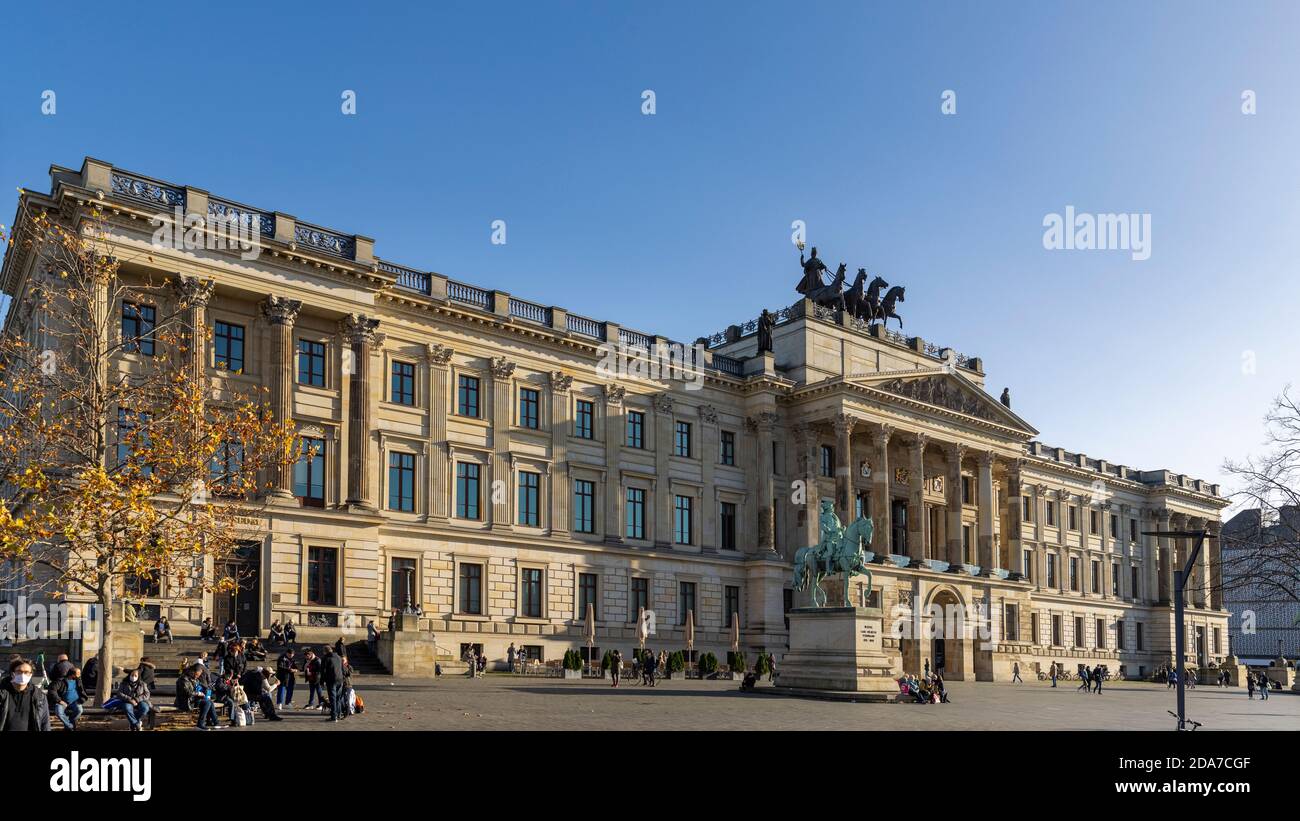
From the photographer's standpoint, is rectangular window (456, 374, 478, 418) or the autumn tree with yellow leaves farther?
rectangular window (456, 374, 478, 418)

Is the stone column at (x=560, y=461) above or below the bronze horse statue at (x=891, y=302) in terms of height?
below

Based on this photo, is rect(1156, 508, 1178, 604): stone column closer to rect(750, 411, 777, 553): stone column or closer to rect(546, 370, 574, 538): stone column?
rect(750, 411, 777, 553): stone column

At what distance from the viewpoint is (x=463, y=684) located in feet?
124

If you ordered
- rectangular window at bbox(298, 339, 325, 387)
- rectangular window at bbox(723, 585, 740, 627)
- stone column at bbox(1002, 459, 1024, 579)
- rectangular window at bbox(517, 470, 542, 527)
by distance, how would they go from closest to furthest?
1. rectangular window at bbox(298, 339, 325, 387)
2. rectangular window at bbox(517, 470, 542, 527)
3. rectangular window at bbox(723, 585, 740, 627)
4. stone column at bbox(1002, 459, 1024, 579)

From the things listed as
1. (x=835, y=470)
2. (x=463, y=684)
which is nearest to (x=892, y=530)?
(x=835, y=470)

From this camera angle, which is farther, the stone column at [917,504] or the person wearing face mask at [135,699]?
the stone column at [917,504]

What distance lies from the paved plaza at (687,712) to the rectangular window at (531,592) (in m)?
8.76

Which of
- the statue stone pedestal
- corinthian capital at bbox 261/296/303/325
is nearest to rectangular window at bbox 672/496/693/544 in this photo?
the statue stone pedestal

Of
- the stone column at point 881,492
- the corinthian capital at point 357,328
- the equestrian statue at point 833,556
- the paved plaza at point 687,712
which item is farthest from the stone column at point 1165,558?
the corinthian capital at point 357,328

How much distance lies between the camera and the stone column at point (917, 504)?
6644 centimetres

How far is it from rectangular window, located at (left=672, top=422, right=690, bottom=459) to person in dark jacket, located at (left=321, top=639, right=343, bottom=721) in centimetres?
3719

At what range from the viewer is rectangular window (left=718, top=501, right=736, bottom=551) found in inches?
2413

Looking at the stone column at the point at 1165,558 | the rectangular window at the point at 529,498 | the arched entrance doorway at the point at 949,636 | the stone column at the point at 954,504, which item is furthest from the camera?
the stone column at the point at 1165,558

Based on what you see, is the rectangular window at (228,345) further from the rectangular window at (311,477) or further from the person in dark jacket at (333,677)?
the person in dark jacket at (333,677)
